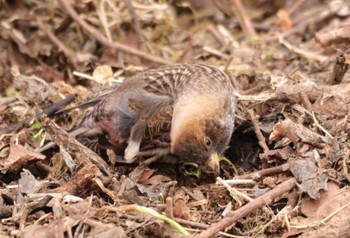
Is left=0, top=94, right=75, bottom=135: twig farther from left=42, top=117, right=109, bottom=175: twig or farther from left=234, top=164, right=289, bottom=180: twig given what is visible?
left=234, top=164, right=289, bottom=180: twig

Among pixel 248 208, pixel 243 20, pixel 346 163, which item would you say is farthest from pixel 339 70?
pixel 243 20

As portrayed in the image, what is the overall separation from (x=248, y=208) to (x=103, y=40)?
128 inches

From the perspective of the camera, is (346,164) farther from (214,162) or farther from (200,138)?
(200,138)

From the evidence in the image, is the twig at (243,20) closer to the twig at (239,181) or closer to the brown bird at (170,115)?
the brown bird at (170,115)

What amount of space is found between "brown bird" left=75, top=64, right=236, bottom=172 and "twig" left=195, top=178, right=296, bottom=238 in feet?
1.47

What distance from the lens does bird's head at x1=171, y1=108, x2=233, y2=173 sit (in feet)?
16.5

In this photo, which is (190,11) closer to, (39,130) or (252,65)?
(252,65)

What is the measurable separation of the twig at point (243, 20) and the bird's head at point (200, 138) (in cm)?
363

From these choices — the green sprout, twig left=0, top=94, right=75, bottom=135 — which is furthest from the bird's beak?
twig left=0, top=94, right=75, bottom=135

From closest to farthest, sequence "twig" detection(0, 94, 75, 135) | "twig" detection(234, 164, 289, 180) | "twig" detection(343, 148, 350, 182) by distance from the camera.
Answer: "twig" detection(343, 148, 350, 182) → "twig" detection(234, 164, 289, 180) → "twig" detection(0, 94, 75, 135)

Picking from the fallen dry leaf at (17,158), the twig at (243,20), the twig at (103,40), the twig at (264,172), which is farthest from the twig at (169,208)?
the twig at (243,20)

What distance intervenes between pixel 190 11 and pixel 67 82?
96.7 inches

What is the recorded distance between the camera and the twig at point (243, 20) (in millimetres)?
8703

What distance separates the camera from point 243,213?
4.66m
